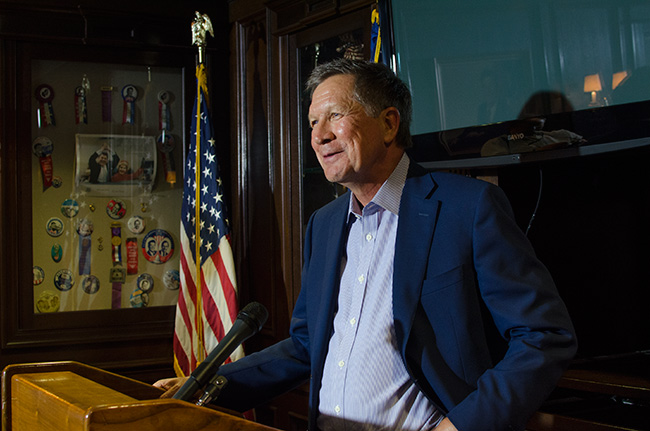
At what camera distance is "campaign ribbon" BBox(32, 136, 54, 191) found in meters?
3.38

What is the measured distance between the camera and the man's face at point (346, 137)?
5.16 feet

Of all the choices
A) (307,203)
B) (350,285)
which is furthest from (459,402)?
(307,203)

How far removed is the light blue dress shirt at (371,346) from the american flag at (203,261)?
6.02 feet

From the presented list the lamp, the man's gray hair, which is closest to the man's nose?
the man's gray hair

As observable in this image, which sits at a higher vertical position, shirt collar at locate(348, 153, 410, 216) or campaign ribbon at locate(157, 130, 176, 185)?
campaign ribbon at locate(157, 130, 176, 185)

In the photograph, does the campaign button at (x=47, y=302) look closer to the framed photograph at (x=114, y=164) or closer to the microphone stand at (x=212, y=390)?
the framed photograph at (x=114, y=164)

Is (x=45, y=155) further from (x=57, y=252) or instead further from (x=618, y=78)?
(x=618, y=78)

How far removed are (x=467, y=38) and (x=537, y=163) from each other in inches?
19.0

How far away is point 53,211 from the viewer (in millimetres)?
3406

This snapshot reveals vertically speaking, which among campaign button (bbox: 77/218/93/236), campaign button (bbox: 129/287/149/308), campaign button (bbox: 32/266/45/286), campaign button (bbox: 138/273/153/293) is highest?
campaign button (bbox: 77/218/93/236)

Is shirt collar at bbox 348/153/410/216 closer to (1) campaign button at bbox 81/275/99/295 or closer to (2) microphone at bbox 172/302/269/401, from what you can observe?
(2) microphone at bbox 172/302/269/401

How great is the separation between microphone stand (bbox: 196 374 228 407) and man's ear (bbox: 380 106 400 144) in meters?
0.73

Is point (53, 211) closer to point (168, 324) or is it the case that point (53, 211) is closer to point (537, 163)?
point (168, 324)

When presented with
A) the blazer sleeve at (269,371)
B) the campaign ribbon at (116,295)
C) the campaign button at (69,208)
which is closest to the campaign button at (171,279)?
the campaign ribbon at (116,295)
